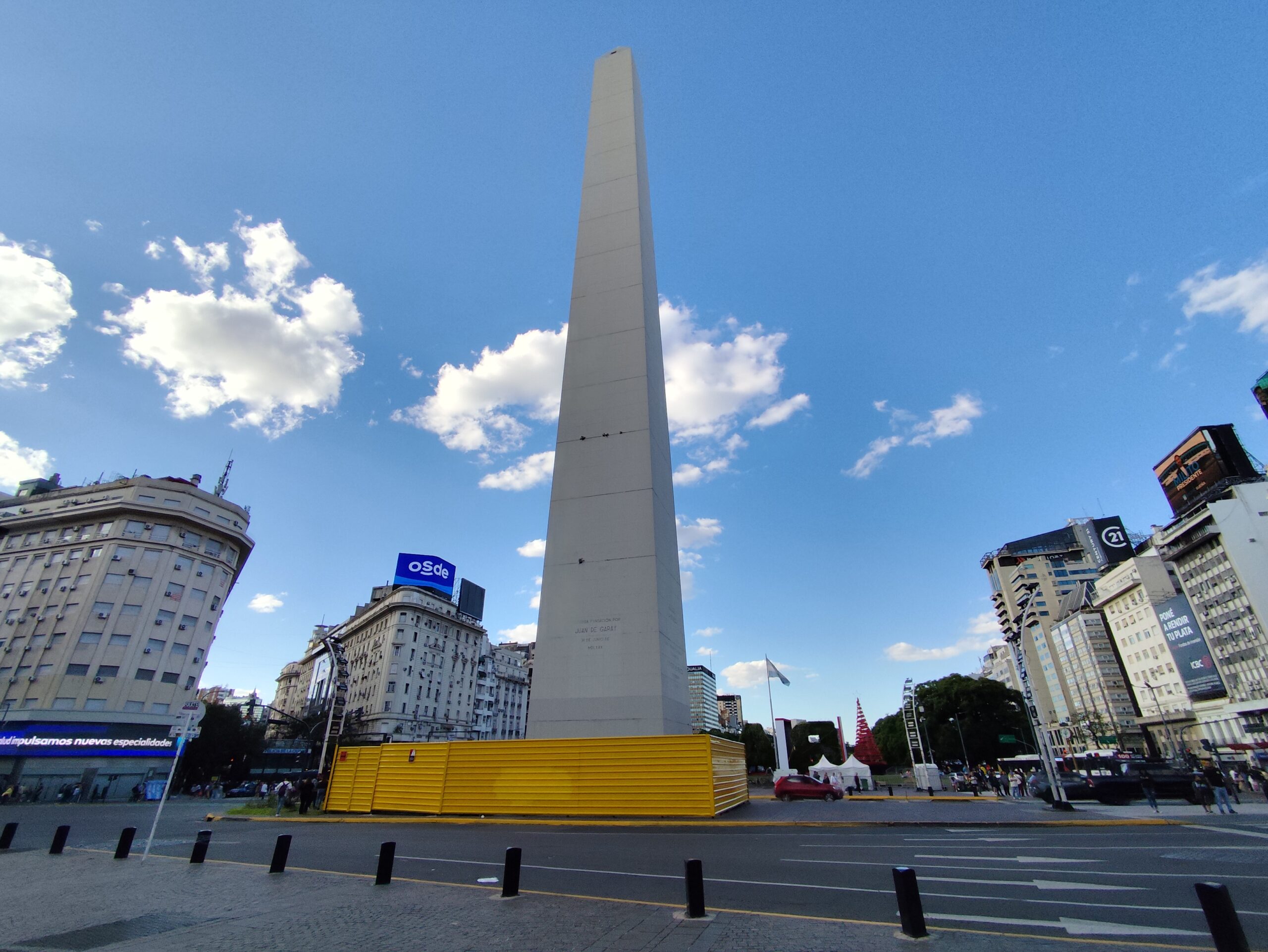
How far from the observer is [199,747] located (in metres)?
55.6

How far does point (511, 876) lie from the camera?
754 centimetres

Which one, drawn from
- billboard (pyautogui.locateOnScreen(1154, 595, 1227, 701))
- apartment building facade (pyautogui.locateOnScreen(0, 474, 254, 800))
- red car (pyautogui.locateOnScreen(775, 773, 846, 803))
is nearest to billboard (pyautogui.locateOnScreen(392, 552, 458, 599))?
apartment building facade (pyautogui.locateOnScreen(0, 474, 254, 800))

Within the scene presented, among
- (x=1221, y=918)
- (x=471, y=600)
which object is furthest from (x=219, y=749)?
(x=1221, y=918)

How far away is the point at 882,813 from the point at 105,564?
64.0 meters

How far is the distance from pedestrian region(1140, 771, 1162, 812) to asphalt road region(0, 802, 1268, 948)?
2.20 m

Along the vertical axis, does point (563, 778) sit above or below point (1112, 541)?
below

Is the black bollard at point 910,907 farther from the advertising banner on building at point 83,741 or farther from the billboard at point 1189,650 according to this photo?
the billboard at point 1189,650

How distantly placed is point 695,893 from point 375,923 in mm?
3666

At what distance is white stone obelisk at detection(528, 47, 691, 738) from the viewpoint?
1905cm

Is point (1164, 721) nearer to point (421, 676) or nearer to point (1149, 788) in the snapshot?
point (1149, 788)

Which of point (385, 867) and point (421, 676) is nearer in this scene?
point (385, 867)

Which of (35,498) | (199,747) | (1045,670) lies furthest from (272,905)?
(1045,670)

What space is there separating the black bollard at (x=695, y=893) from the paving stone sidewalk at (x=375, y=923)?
5.8 inches

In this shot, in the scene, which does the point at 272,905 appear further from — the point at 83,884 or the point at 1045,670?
the point at 1045,670
